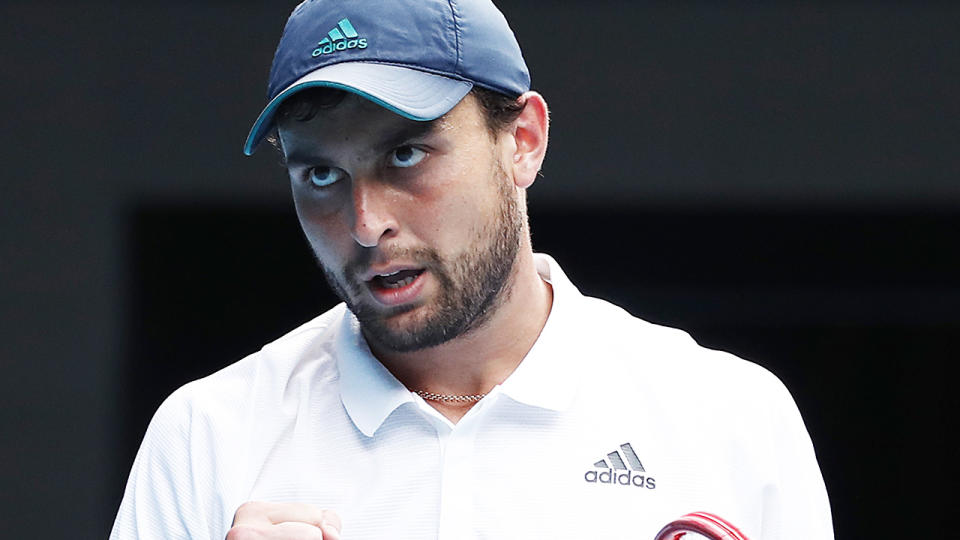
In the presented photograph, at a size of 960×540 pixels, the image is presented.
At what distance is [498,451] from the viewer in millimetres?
2227

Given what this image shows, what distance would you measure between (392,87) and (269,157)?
9.79 ft

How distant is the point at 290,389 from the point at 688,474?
604mm

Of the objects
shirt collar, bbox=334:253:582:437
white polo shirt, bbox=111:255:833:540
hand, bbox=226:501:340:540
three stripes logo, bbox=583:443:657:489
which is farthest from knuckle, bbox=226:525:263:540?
three stripes logo, bbox=583:443:657:489

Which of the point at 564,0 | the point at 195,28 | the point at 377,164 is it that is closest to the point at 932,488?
the point at 564,0

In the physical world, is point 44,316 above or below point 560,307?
above

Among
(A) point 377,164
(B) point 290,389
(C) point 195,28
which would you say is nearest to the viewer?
(A) point 377,164

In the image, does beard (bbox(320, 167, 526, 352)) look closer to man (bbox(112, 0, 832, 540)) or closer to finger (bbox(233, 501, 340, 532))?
man (bbox(112, 0, 832, 540))

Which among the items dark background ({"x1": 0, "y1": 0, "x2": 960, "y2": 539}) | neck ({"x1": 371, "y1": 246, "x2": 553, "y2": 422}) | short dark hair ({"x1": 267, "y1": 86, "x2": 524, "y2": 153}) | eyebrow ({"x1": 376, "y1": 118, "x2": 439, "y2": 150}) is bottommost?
neck ({"x1": 371, "y1": 246, "x2": 553, "y2": 422})

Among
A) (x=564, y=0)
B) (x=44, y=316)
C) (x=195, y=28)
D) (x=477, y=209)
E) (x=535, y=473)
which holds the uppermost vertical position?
(x=564, y=0)

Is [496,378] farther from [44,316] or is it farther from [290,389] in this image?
[44,316]

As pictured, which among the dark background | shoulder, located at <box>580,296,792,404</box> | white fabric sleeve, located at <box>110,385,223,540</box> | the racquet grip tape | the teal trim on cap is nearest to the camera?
the racquet grip tape

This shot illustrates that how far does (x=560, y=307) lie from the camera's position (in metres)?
2.44

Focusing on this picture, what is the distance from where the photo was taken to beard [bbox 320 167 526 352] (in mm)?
2186

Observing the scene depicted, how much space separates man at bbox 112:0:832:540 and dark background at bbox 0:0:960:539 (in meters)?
2.72
